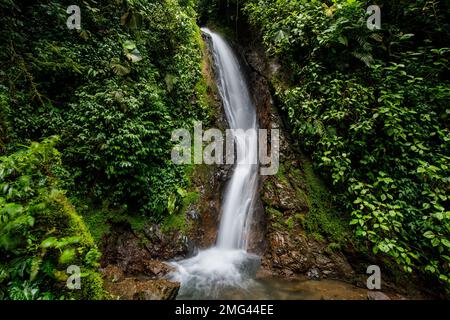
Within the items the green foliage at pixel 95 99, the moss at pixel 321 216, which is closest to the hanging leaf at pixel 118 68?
the green foliage at pixel 95 99

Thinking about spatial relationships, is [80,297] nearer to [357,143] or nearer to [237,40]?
[357,143]

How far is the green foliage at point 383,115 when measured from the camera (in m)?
4.28

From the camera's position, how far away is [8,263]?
222 centimetres

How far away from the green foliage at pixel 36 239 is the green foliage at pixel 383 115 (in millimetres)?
4377

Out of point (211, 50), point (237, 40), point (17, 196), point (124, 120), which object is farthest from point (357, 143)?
point (237, 40)

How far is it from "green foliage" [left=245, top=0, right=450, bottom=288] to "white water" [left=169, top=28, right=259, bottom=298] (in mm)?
1960

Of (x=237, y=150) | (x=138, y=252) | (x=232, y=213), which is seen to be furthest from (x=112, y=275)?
(x=237, y=150)

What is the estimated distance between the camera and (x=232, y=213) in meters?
6.44

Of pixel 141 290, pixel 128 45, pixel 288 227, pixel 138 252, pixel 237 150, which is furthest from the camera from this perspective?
pixel 237 150

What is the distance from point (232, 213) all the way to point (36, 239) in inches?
182

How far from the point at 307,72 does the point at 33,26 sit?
6.28m

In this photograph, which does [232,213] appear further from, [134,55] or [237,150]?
[134,55]

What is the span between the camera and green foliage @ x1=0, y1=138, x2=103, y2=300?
2148 mm

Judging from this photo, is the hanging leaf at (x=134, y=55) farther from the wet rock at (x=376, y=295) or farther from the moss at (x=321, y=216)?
the wet rock at (x=376, y=295)
